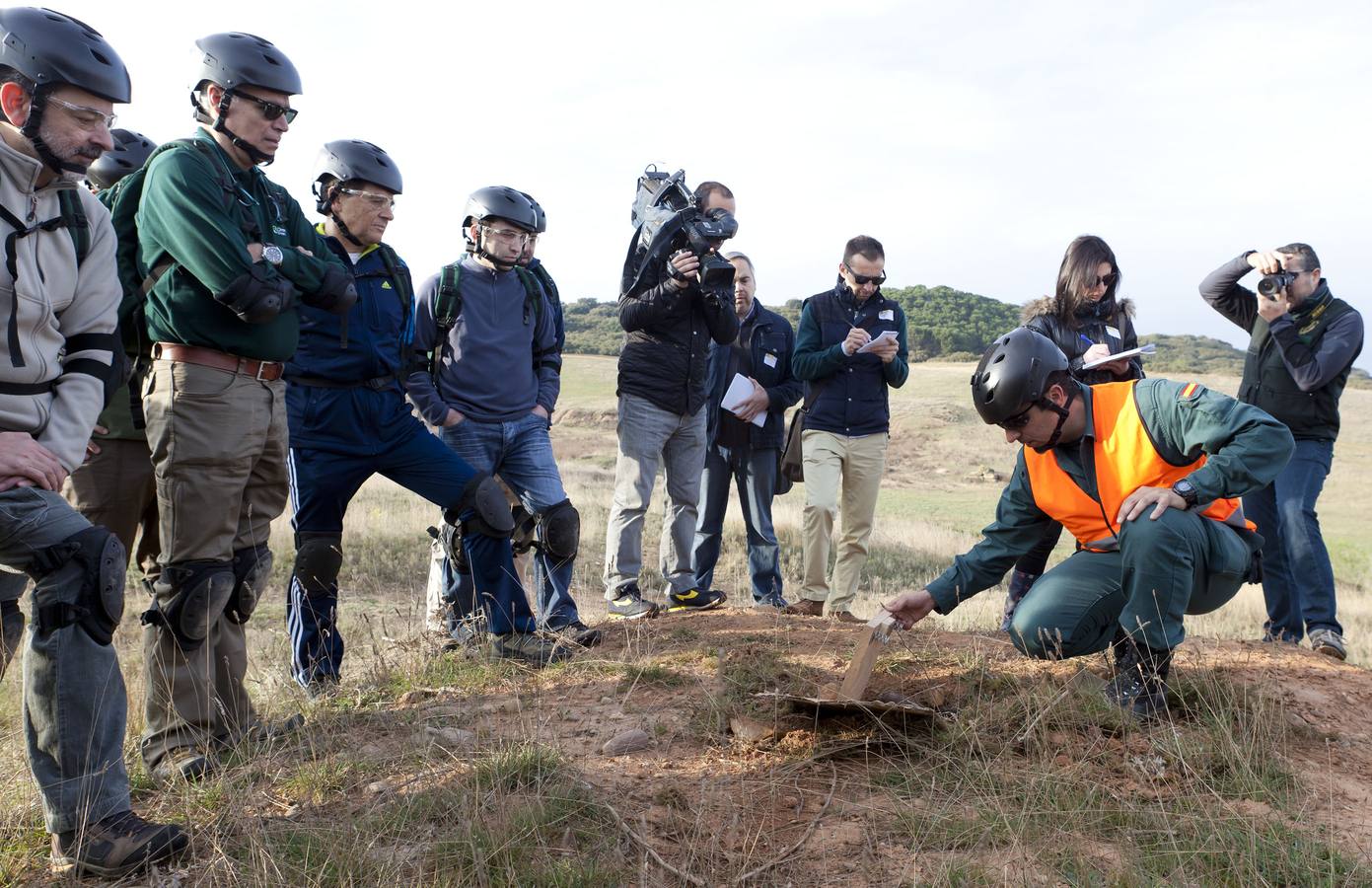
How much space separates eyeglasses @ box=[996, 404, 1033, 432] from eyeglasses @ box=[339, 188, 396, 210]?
3050mm

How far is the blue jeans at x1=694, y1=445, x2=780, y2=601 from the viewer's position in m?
7.52

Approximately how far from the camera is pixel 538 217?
20.2ft

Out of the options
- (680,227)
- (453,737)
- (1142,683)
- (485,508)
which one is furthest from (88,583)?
(680,227)

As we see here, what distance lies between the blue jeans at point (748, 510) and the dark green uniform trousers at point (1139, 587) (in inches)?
110

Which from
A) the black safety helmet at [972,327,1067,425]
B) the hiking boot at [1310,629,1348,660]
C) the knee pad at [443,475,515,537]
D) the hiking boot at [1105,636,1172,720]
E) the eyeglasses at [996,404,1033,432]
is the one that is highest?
the black safety helmet at [972,327,1067,425]

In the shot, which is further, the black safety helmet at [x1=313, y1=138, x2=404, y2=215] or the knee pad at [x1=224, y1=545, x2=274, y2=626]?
the black safety helmet at [x1=313, y1=138, x2=404, y2=215]

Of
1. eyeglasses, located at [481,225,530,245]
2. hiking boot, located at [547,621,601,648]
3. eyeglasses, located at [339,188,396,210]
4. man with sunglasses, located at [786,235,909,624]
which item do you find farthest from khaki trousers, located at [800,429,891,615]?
eyeglasses, located at [339,188,396,210]

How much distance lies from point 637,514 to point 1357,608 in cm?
811

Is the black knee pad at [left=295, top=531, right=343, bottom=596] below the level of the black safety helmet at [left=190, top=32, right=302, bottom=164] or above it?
below

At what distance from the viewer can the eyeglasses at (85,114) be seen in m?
3.27

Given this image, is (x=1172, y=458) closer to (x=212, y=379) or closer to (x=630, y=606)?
(x=630, y=606)

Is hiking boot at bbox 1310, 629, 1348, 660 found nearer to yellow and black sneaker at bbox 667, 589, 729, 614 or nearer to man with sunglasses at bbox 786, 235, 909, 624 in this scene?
man with sunglasses at bbox 786, 235, 909, 624

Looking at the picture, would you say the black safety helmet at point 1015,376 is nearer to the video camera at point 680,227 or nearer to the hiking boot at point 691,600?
the video camera at point 680,227

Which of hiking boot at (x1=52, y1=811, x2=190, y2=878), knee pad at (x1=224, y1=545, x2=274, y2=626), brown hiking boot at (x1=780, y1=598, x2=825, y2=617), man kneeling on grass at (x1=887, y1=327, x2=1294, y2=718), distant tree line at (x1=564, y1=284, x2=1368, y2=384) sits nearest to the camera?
hiking boot at (x1=52, y1=811, x2=190, y2=878)
